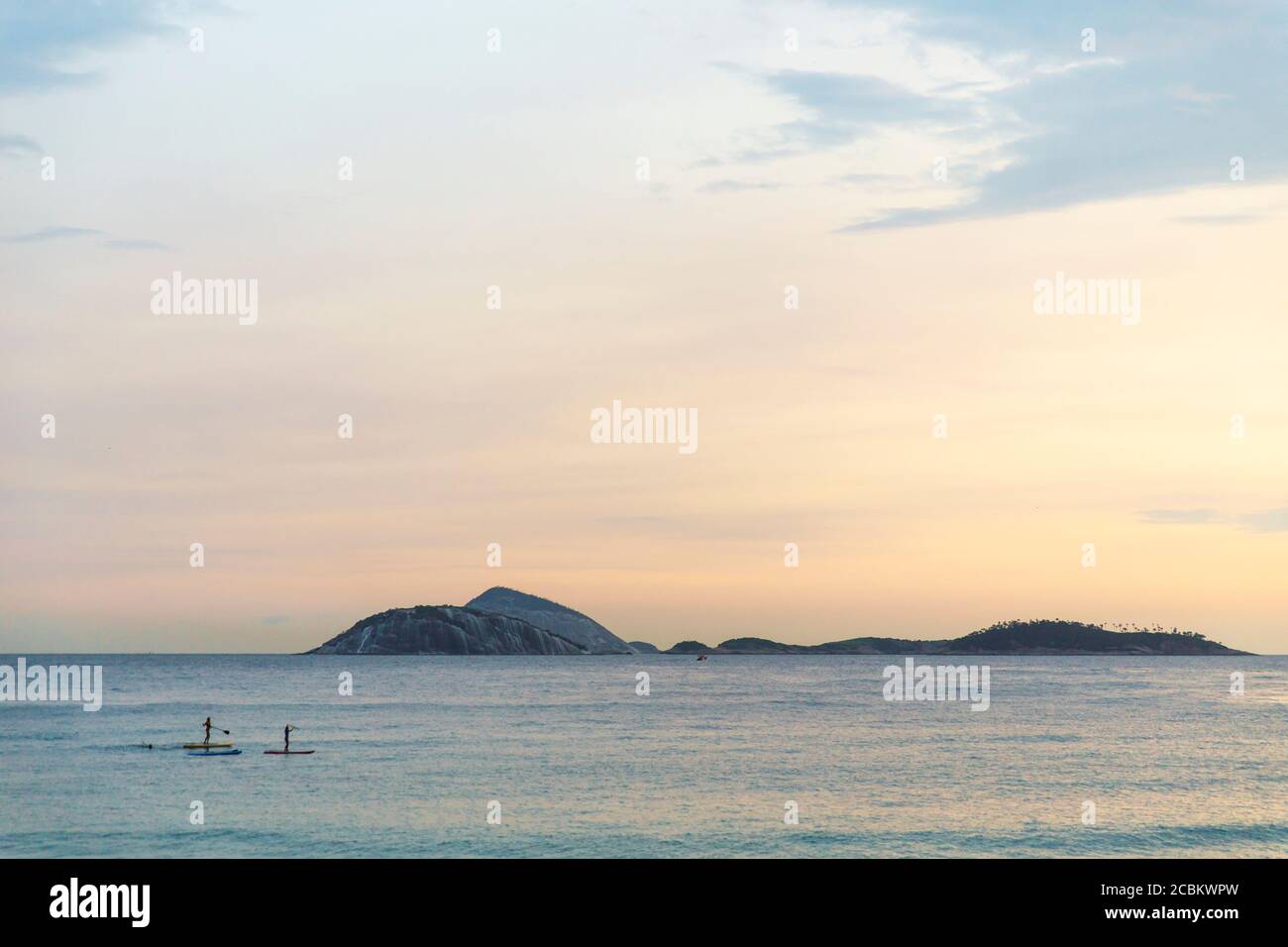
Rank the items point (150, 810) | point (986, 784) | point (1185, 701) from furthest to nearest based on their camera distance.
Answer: point (1185, 701)
point (986, 784)
point (150, 810)

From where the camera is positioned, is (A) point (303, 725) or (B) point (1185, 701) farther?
(B) point (1185, 701)

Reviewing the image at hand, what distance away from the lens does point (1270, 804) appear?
200ft

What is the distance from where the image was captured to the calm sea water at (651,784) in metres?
49.8

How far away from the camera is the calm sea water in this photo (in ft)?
163

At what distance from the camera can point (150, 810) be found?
188 ft

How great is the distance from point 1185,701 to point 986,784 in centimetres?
10407

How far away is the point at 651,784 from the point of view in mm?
65125

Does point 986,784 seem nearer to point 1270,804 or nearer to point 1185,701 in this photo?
point 1270,804
